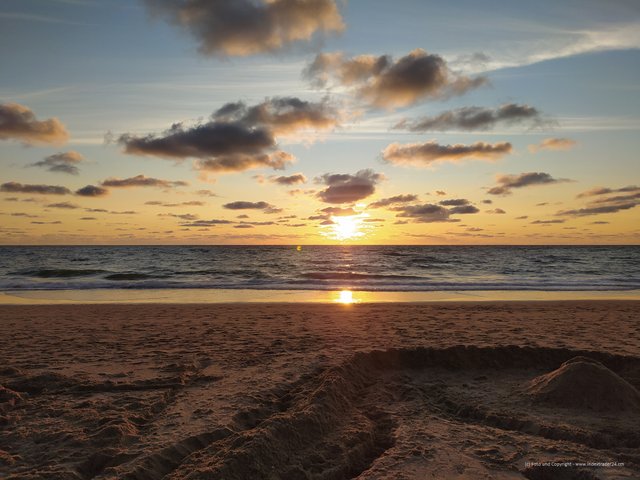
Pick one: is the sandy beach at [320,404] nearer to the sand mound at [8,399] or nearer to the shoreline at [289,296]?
the sand mound at [8,399]

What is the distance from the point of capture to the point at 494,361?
7137 millimetres

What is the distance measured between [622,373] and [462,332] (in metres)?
3.02

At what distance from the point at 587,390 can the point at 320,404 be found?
10.5 feet

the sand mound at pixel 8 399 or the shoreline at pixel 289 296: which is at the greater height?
the sand mound at pixel 8 399

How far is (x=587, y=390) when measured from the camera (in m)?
5.20

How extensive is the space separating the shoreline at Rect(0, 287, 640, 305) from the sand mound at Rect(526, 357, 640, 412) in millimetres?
10982

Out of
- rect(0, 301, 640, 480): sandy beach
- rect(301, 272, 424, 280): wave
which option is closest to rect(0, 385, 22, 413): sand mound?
rect(0, 301, 640, 480): sandy beach

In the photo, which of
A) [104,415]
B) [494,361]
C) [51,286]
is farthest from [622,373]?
[51,286]

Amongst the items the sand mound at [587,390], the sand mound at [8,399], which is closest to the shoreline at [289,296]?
the sand mound at [587,390]

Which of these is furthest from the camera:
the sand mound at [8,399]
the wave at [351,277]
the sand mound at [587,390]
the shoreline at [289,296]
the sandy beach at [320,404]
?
the wave at [351,277]

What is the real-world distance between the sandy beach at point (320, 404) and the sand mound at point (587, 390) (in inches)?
0.6

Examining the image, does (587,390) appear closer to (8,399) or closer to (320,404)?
(320,404)

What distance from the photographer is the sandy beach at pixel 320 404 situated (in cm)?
380

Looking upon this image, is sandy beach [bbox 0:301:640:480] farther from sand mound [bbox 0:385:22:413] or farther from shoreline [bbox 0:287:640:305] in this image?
shoreline [bbox 0:287:640:305]
